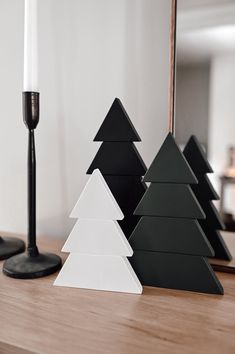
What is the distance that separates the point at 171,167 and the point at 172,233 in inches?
4.4

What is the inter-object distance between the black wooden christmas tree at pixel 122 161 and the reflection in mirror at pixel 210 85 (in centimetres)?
12

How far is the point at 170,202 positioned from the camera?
63 cm

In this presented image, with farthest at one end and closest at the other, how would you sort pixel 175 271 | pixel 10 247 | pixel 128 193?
pixel 10 247 < pixel 128 193 < pixel 175 271

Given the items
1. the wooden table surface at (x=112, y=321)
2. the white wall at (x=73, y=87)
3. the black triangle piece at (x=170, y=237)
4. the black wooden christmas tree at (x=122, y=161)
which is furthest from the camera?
the white wall at (x=73, y=87)

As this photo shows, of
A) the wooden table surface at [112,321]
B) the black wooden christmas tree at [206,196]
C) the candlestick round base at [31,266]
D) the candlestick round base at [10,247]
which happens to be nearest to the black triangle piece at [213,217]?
the black wooden christmas tree at [206,196]

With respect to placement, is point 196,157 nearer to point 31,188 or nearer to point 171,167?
point 171,167

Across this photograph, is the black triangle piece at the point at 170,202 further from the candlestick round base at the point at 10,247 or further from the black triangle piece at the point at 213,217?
the candlestick round base at the point at 10,247

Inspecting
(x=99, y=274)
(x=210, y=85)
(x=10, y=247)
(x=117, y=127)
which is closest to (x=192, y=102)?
(x=210, y=85)

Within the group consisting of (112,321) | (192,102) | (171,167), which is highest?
(192,102)

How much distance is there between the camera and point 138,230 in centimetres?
65

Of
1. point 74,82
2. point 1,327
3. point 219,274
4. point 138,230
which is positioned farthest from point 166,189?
point 74,82

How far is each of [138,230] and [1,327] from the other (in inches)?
10.4

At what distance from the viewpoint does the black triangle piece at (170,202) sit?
0.62 meters

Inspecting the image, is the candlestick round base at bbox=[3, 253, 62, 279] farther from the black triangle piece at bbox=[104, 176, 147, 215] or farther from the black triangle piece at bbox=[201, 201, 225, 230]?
the black triangle piece at bbox=[201, 201, 225, 230]
